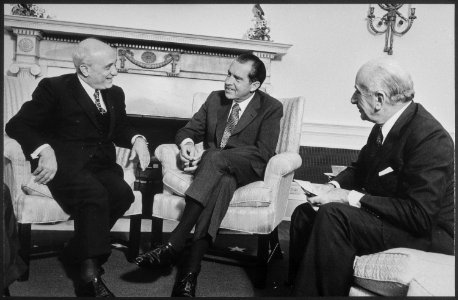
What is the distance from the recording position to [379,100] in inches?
61.8

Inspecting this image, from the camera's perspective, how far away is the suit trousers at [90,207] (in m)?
1.75

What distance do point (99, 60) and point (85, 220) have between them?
72cm

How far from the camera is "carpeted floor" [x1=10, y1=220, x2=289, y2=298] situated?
1.75 m

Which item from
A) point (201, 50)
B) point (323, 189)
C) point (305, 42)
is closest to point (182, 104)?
point (201, 50)

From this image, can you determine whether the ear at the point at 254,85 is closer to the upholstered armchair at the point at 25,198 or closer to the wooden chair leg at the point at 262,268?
the wooden chair leg at the point at 262,268

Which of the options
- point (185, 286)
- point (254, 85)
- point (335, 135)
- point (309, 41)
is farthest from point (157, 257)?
point (309, 41)

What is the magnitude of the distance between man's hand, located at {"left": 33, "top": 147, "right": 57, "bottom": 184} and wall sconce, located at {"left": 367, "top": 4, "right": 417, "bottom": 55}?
233cm

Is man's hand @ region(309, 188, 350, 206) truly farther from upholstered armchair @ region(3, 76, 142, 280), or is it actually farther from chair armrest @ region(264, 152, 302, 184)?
upholstered armchair @ region(3, 76, 142, 280)

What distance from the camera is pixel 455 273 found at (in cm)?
135

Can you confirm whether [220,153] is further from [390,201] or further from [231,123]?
[390,201]

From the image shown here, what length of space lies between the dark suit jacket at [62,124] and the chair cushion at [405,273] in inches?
50.8

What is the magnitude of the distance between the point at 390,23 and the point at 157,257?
2.47 meters

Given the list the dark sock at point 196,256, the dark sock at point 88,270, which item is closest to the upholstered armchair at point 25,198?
the dark sock at point 88,270

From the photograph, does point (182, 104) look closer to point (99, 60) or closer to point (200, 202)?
point (99, 60)
